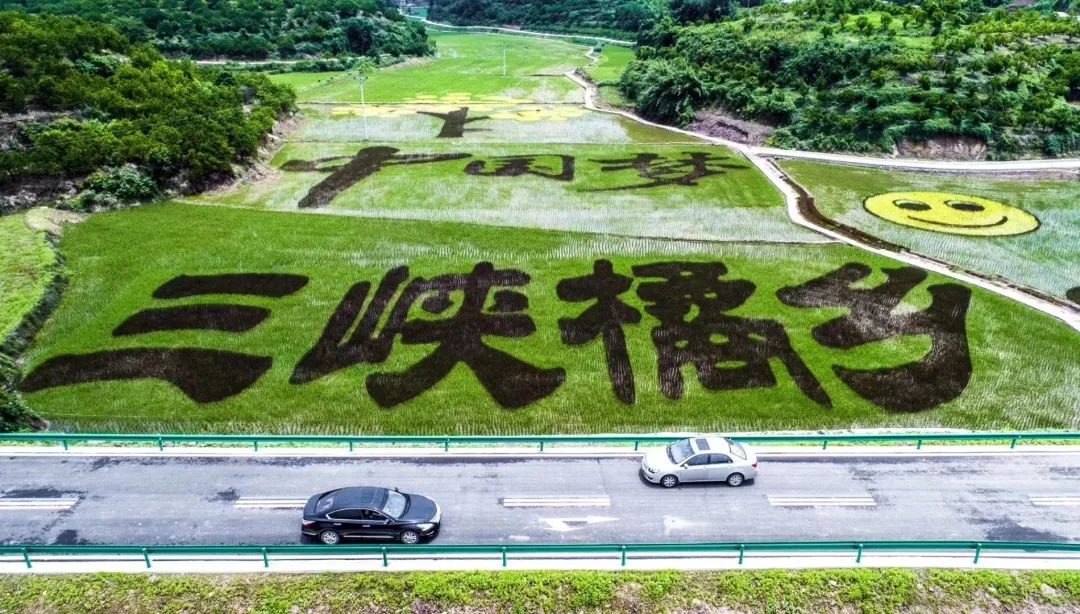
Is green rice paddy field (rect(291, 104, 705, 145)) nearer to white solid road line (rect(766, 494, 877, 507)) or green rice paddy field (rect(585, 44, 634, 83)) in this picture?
green rice paddy field (rect(585, 44, 634, 83))

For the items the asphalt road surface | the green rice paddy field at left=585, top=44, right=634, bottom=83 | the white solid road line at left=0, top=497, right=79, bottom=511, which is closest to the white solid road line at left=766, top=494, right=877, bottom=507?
the asphalt road surface

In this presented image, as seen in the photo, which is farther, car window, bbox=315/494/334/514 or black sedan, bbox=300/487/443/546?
car window, bbox=315/494/334/514

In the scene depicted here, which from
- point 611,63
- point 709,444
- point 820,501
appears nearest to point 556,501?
point 709,444

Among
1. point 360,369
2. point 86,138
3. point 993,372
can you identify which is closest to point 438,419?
point 360,369

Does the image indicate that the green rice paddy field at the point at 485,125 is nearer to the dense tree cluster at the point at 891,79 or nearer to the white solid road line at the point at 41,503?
the dense tree cluster at the point at 891,79

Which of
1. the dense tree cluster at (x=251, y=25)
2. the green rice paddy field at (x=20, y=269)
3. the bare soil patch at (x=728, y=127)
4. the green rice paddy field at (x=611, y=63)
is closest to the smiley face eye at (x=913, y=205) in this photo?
the bare soil patch at (x=728, y=127)

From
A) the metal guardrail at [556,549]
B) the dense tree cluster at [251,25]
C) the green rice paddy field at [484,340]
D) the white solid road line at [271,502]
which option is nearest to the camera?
the metal guardrail at [556,549]
